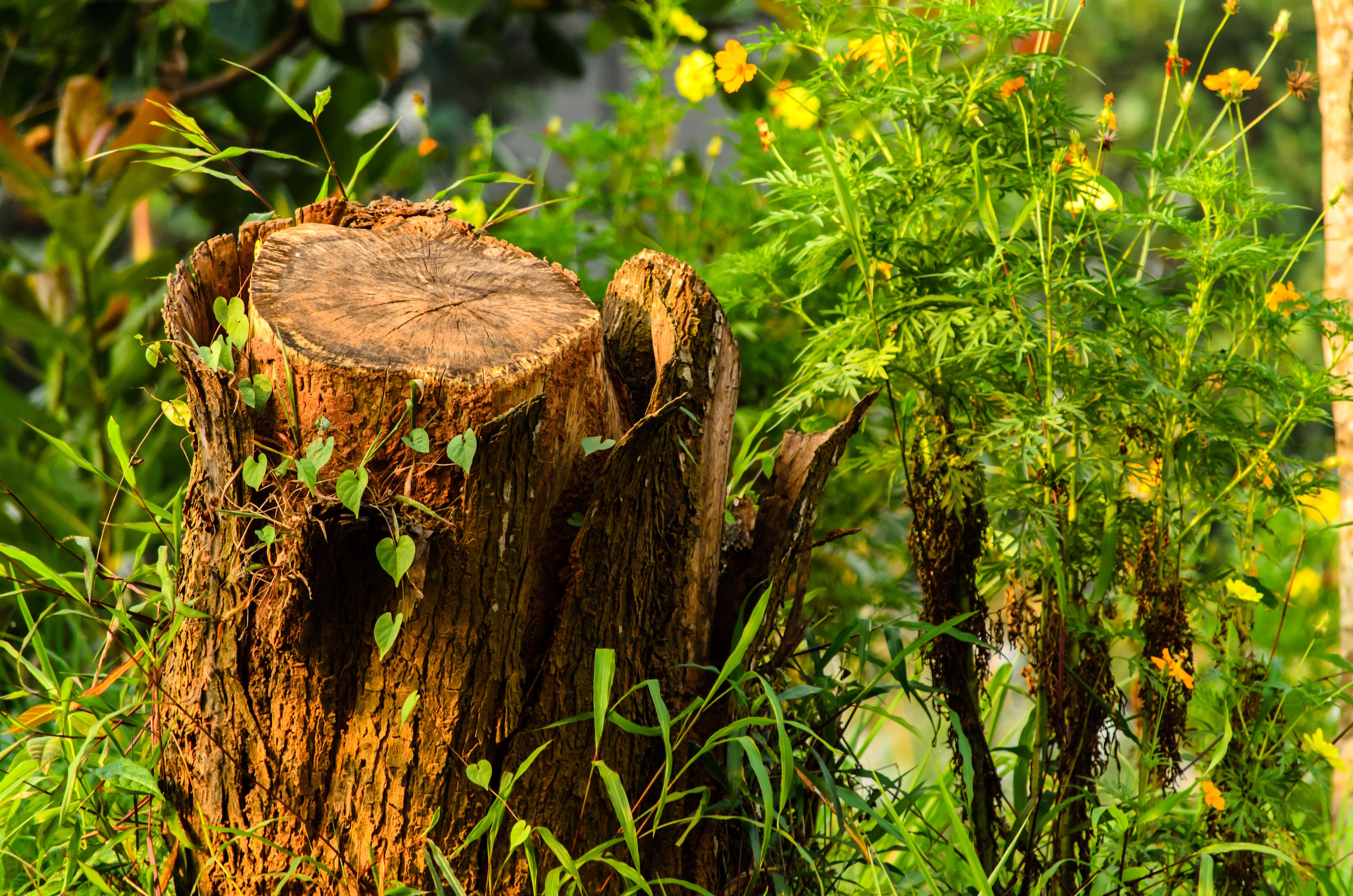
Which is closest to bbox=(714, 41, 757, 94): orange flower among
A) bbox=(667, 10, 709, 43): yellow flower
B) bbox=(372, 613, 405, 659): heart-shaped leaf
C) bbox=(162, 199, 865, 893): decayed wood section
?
bbox=(162, 199, 865, 893): decayed wood section

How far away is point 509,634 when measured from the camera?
121 cm

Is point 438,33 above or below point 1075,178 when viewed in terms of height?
below

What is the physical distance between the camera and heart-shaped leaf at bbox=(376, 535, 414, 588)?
1077 millimetres

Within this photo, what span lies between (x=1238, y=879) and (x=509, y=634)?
3.46ft

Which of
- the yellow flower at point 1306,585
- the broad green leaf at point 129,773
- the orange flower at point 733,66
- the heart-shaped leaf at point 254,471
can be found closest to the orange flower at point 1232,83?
the orange flower at point 733,66

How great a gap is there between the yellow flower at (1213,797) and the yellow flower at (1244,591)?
0.82 feet

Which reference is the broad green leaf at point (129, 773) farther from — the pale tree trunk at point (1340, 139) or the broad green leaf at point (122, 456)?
the pale tree trunk at point (1340, 139)

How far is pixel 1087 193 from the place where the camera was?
1426 mm

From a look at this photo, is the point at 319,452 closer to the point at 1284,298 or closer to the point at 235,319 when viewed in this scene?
the point at 235,319

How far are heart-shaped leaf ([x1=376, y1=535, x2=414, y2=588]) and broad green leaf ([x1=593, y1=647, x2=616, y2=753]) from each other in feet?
0.81

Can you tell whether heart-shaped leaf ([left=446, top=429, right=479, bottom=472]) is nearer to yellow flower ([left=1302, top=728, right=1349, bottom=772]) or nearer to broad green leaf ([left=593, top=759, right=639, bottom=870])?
broad green leaf ([left=593, top=759, right=639, bottom=870])

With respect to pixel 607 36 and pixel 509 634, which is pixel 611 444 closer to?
pixel 509 634

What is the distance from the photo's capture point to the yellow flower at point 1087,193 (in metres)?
1.39

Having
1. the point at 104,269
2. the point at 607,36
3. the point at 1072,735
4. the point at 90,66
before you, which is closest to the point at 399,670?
the point at 1072,735
